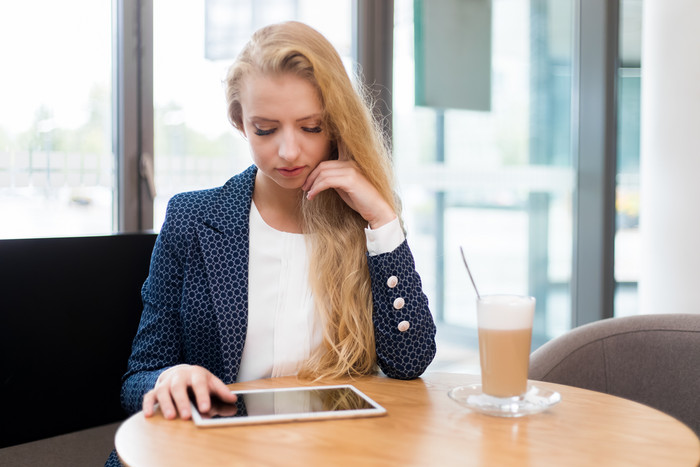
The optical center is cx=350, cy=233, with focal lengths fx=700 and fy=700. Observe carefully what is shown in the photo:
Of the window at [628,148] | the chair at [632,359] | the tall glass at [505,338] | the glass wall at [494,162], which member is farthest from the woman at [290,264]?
the window at [628,148]

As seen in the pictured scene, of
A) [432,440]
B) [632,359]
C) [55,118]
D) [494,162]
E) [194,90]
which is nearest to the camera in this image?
[432,440]

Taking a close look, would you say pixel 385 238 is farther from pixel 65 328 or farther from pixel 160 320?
A: pixel 65 328

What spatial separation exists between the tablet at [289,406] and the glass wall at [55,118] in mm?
1198

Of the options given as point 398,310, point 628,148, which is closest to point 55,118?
point 398,310

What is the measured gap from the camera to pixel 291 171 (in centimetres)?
137

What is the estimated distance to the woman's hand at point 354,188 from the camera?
1.37m

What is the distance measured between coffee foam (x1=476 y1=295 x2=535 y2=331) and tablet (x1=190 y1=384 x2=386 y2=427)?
20cm

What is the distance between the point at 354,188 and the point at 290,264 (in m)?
0.22

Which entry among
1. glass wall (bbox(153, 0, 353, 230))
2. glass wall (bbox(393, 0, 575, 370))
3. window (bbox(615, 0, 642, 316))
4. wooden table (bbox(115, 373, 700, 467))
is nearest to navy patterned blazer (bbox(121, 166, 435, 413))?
wooden table (bbox(115, 373, 700, 467))

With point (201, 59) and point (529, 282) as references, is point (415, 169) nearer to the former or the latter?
point (529, 282)

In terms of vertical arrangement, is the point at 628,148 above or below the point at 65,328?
above

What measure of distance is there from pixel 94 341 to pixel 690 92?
2.26 metres

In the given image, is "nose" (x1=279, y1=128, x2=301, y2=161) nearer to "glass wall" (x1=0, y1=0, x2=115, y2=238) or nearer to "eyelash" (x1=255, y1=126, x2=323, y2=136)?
"eyelash" (x1=255, y1=126, x2=323, y2=136)

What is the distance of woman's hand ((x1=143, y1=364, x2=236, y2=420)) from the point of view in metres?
0.99
